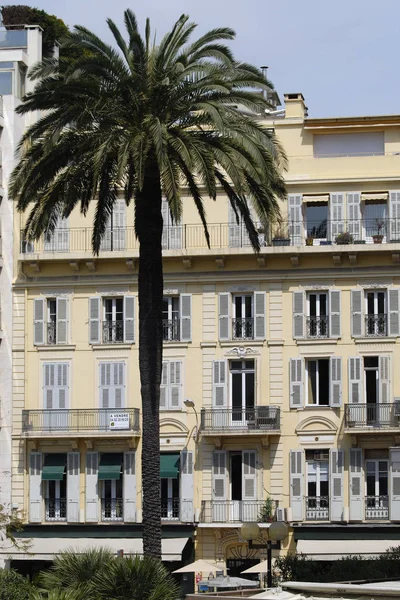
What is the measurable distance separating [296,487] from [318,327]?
19.1ft

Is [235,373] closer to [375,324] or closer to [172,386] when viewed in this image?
[172,386]

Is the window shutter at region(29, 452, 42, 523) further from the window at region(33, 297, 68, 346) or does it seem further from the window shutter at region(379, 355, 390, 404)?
the window shutter at region(379, 355, 390, 404)

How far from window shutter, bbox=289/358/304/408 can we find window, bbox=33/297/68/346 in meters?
8.54

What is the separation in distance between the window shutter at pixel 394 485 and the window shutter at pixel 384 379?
6.46 feet

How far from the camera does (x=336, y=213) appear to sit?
2502 inches

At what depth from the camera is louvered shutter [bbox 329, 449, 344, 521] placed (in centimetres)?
6194

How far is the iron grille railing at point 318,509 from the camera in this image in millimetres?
62312

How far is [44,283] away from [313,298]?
1002 centimetres

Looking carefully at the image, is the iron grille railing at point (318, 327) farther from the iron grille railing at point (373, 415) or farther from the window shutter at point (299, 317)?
the iron grille railing at point (373, 415)

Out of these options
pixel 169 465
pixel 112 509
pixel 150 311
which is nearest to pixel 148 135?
pixel 150 311

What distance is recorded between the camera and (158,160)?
44.9 meters

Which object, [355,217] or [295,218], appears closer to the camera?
[355,217]

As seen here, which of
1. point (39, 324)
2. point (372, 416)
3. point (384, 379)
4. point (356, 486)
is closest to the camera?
point (356, 486)

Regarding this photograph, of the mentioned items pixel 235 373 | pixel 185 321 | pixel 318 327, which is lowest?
pixel 235 373
